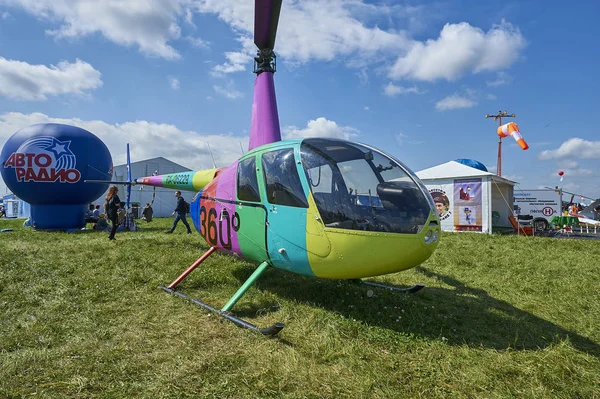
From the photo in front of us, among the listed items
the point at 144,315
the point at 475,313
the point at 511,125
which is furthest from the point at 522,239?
the point at 144,315

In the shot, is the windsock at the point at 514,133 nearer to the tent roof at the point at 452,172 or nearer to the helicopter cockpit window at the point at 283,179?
the tent roof at the point at 452,172

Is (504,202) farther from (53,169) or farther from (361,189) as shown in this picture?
(53,169)

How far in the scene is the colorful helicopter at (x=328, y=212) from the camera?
3.61 m

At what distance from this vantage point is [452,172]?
627 inches

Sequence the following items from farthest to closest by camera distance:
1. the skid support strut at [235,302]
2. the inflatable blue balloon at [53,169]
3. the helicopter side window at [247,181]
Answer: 1. the inflatable blue balloon at [53,169]
2. the helicopter side window at [247,181]
3. the skid support strut at [235,302]

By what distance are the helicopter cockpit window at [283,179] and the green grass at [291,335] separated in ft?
4.78

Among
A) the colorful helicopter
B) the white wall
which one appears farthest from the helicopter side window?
the white wall

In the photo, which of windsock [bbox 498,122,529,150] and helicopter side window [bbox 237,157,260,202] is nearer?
helicopter side window [bbox 237,157,260,202]

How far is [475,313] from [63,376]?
4.79 m

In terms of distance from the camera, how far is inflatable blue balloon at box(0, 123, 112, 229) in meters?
14.2

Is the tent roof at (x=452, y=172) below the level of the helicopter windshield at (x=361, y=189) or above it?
above

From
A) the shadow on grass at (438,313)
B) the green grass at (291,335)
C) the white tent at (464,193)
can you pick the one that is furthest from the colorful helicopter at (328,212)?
the white tent at (464,193)

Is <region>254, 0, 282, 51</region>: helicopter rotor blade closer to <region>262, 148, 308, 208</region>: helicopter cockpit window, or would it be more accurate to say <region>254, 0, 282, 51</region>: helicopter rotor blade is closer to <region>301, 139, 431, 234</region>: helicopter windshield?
<region>262, 148, 308, 208</region>: helicopter cockpit window

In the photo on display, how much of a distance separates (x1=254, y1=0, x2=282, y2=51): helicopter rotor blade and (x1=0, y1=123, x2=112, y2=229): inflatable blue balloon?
34.3 ft
